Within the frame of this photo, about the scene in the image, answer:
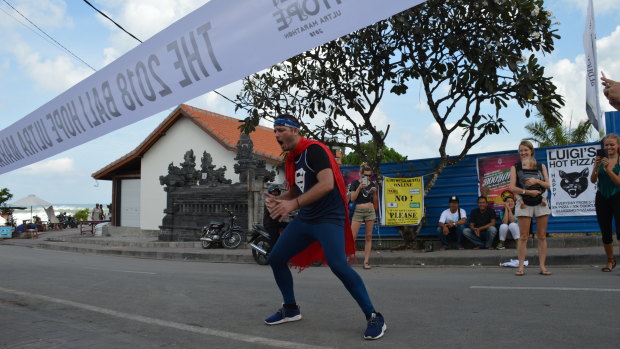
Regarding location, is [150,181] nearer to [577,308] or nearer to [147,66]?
[147,66]

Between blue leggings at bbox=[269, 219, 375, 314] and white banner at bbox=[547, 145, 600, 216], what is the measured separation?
352 inches

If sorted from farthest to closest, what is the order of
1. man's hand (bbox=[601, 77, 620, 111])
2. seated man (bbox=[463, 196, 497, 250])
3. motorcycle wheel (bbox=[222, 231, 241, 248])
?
motorcycle wheel (bbox=[222, 231, 241, 248])
seated man (bbox=[463, 196, 497, 250])
man's hand (bbox=[601, 77, 620, 111])

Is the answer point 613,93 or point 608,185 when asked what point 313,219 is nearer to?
point 613,93

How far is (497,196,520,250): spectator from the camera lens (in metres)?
10.8

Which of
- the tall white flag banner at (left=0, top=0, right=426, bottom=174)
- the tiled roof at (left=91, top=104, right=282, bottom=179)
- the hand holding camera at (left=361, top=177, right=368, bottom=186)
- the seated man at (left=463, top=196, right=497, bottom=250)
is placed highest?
the tiled roof at (left=91, top=104, right=282, bottom=179)

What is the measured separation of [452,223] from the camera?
11.5 metres

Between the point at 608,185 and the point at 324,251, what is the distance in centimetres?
500

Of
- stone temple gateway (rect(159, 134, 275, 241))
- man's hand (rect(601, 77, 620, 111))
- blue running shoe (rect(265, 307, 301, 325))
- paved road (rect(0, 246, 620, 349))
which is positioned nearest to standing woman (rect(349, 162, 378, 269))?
paved road (rect(0, 246, 620, 349))

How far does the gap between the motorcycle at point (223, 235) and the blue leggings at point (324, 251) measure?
10.8 m

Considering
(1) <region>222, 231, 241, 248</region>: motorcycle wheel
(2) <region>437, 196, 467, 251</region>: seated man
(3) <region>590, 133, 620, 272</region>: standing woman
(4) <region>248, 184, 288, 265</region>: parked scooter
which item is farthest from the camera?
(1) <region>222, 231, 241, 248</region>: motorcycle wheel

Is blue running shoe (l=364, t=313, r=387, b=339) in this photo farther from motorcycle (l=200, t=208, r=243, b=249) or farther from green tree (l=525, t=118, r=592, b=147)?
green tree (l=525, t=118, r=592, b=147)

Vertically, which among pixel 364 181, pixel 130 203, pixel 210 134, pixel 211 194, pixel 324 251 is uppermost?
pixel 210 134

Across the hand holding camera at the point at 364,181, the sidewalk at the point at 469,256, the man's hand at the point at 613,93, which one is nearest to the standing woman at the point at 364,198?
the hand holding camera at the point at 364,181

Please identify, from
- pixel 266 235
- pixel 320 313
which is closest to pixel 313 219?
pixel 320 313
